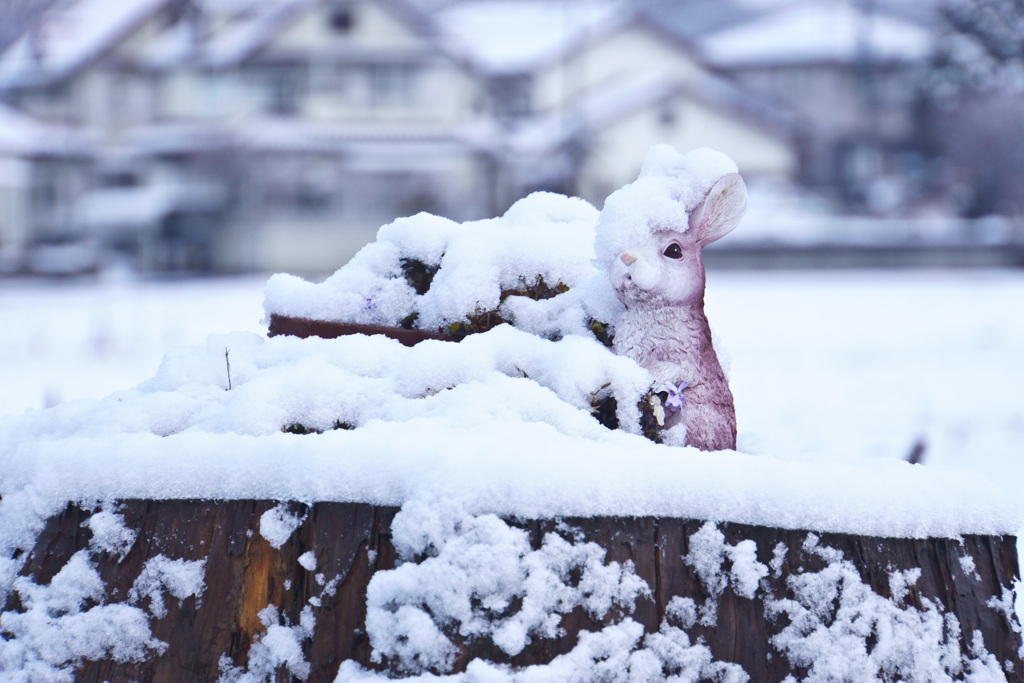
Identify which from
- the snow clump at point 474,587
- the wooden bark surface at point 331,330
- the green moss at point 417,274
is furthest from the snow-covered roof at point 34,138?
the snow clump at point 474,587

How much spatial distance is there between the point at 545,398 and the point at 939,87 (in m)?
29.2

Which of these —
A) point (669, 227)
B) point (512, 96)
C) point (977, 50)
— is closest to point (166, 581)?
point (669, 227)

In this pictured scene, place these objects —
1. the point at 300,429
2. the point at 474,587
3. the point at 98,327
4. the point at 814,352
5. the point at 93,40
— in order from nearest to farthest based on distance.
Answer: the point at 474,587, the point at 300,429, the point at 814,352, the point at 98,327, the point at 93,40

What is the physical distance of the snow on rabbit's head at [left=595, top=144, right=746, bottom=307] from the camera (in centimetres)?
156

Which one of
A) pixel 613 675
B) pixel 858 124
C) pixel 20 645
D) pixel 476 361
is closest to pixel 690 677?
pixel 613 675

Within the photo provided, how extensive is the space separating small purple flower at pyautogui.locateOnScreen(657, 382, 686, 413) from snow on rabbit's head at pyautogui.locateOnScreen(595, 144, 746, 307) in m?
0.16

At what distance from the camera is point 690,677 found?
4.07 ft

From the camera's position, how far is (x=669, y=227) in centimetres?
158

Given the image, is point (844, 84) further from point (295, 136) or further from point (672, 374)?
point (672, 374)

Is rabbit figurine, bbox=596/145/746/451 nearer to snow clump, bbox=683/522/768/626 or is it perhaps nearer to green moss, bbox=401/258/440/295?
snow clump, bbox=683/522/768/626

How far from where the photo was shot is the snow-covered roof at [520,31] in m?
25.4

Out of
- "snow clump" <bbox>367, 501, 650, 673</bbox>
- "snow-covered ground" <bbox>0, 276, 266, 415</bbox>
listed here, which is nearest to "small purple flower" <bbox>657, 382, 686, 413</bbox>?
"snow clump" <bbox>367, 501, 650, 673</bbox>

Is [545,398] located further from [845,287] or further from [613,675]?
[845,287]

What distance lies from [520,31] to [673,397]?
28964 millimetres
